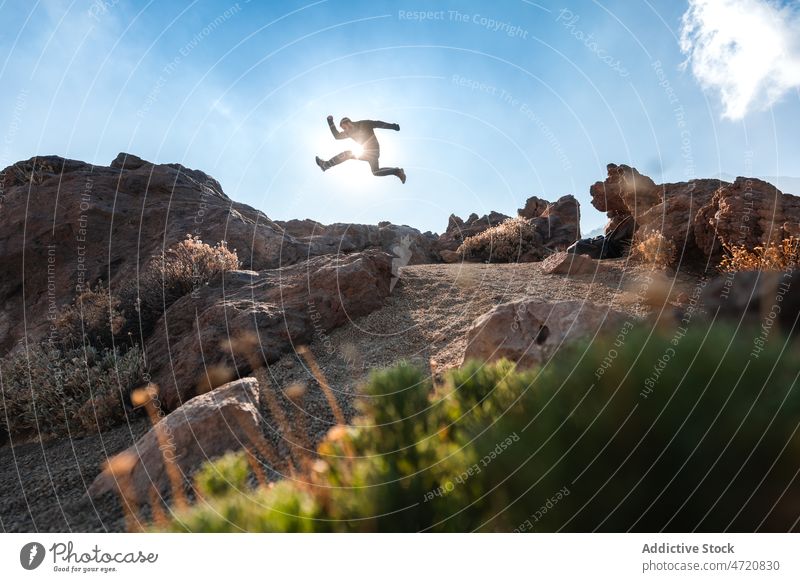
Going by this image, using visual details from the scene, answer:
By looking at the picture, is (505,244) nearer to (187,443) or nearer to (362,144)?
(362,144)

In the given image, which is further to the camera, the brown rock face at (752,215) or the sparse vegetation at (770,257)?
the brown rock face at (752,215)

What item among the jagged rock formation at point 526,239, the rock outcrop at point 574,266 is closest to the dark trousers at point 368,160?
the rock outcrop at point 574,266

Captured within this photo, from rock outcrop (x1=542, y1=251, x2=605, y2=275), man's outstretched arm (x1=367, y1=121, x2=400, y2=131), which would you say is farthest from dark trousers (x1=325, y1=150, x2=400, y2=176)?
rock outcrop (x1=542, y1=251, x2=605, y2=275)

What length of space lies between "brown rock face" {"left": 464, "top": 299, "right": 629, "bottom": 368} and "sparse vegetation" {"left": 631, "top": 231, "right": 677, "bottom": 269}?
7090mm

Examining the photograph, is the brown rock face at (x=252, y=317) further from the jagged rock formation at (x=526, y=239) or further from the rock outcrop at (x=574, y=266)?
the jagged rock formation at (x=526, y=239)

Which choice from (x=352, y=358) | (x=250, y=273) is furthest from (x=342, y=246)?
(x=352, y=358)

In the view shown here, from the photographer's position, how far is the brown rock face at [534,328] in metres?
4.04

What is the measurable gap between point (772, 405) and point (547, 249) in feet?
55.2

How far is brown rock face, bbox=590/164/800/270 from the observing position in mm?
8414

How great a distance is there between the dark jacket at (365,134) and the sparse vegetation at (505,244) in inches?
299

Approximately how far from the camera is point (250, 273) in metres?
8.99

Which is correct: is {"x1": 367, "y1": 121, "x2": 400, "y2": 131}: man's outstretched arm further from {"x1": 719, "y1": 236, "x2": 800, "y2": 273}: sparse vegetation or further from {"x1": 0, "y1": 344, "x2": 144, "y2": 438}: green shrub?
{"x1": 719, "y1": 236, "x2": 800, "y2": 273}: sparse vegetation

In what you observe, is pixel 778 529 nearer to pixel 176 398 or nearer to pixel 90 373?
pixel 176 398
